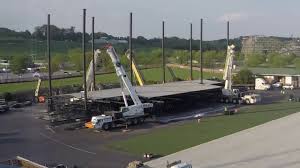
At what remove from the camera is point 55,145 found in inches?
1056

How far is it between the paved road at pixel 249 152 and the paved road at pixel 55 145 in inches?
127

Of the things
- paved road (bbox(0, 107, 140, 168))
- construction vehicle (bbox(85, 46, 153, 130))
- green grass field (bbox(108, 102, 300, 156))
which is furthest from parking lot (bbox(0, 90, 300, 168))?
green grass field (bbox(108, 102, 300, 156))

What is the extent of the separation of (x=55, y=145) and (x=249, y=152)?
442 inches

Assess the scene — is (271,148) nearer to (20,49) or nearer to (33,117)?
(33,117)

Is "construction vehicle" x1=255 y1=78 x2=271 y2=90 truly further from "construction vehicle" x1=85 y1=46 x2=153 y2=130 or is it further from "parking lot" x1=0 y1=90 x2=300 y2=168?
"parking lot" x1=0 y1=90 x2=300 y2=168

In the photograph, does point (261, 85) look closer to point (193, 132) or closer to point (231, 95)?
point (231, 95)

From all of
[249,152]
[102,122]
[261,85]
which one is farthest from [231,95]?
[249,152]

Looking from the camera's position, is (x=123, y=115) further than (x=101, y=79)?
No

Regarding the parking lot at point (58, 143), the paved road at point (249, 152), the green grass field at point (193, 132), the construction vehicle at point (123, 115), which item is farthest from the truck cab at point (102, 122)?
the paved road at point (249, 152)

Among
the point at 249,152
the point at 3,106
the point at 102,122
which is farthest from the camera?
the point at 3,106

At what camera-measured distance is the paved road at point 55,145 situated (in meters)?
22.9

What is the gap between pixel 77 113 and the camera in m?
35.9

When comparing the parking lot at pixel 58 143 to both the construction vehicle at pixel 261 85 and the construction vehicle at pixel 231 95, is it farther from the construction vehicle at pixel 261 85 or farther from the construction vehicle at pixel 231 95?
the construction vehicle at pixel 261 85

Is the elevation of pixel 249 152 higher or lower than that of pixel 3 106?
lower
